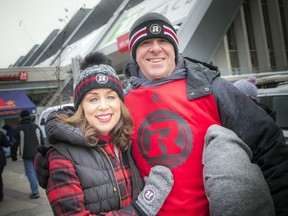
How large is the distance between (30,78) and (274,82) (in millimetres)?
18664

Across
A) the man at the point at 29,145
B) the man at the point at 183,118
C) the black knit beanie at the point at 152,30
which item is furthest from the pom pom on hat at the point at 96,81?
the man at the point at 29,145

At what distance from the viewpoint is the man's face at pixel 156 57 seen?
1.98 meters

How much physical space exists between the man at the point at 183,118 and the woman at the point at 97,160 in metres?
0.10

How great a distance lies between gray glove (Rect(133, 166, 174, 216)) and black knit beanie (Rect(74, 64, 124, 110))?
0.61m

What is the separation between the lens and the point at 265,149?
62.1 inches

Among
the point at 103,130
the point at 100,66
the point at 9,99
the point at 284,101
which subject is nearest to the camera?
the point at 103,130

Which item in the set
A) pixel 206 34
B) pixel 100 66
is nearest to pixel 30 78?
pixel 206 34

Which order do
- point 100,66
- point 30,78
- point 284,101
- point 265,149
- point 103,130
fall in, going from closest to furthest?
1. point 265,149
2. point 103,130
3. point 100,66
4. point 284,101
5. point 30,78

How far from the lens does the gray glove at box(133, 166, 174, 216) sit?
5.24 ft

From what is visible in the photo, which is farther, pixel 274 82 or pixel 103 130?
pixel 274 82

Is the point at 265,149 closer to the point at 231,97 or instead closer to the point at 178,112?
the point at 231,97

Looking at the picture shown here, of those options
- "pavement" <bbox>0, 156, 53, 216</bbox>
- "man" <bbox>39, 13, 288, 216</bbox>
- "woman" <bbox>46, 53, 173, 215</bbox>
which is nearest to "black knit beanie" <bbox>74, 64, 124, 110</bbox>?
"woman" <bbox>46, 53, 173, 215</bbox>

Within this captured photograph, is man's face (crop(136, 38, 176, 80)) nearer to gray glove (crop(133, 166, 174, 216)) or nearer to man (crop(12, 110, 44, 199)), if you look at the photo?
gray glove (crop(133, 166, 174, 216))

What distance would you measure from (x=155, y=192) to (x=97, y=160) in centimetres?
39
